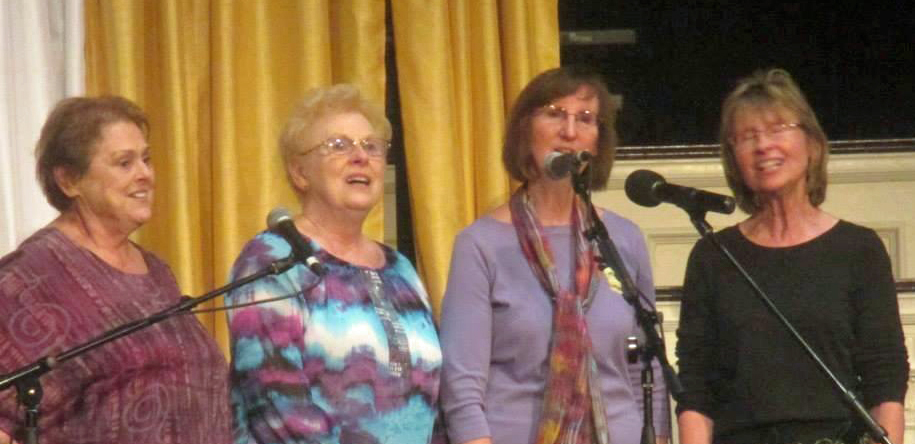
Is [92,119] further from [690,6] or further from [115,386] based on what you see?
[690,6]

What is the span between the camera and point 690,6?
15.6 feet

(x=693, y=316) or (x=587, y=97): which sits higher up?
(x=587, y=97)

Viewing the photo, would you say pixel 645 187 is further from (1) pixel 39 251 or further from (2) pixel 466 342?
(1) pixel 39 251

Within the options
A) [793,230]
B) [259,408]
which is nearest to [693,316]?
[793,230]

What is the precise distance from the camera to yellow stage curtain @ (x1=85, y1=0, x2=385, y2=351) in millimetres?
3965

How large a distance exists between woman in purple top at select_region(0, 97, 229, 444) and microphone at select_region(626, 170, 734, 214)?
3.12 feet

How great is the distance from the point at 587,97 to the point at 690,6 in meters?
1.53

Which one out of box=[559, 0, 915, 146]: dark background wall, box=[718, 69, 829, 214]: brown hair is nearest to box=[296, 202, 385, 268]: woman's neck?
box=[718, 69, 829, 214]: brown hair

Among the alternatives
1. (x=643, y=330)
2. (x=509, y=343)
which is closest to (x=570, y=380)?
(x=509, y=343)

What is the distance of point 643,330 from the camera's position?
9.56 feet

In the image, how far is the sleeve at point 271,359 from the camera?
2953 millimetres

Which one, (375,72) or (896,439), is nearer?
(896,439)

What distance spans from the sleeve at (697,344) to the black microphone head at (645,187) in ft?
1.57

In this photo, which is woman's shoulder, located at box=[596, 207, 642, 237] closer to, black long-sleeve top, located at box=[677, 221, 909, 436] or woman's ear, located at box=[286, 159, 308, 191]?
black long-sleeve top, located at box=[677, 221, 909, 436]
